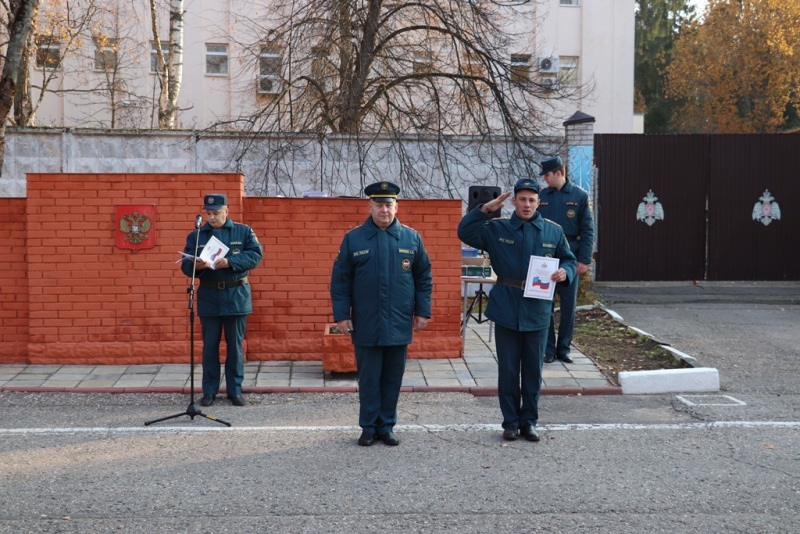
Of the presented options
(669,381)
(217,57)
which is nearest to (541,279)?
(669,381)

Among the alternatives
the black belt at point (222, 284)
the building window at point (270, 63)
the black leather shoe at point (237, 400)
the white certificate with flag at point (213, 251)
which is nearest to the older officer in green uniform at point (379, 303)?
the white certificate with flag at point (213, 251)

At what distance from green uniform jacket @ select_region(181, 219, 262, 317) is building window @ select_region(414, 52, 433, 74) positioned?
809 cm

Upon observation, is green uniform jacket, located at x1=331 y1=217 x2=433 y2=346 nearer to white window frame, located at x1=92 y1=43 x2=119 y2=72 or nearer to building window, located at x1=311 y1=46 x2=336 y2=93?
building window, located at x1=311 y1=46 x2=336 y2=93

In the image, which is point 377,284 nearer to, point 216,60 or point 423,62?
point 423,62

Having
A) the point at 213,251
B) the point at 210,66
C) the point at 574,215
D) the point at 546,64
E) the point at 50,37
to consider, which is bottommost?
the point at 213,251

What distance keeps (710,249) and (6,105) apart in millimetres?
11708

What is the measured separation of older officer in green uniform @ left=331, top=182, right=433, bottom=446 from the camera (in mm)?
6543

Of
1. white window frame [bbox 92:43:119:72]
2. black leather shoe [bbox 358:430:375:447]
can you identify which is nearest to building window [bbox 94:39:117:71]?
white window frame [bbox 92:43:119:72]

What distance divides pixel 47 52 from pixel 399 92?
12414 millimetres

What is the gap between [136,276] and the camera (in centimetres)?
976

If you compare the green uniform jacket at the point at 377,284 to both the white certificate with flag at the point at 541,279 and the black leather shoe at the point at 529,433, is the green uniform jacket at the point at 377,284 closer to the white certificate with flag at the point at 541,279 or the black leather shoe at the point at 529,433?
the white certificate with flag at the point at 541,279

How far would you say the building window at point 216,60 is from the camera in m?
31.0

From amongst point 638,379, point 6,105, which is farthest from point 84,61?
point 638,379

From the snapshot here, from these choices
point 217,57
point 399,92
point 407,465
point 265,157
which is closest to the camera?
point 407,465
